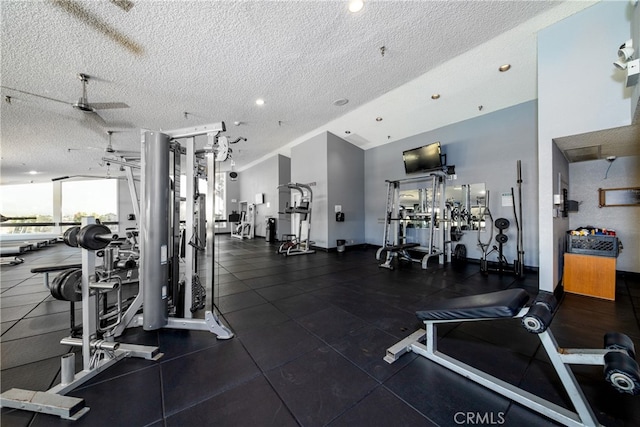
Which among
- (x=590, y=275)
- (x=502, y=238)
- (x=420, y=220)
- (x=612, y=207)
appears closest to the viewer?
(x=590, y=275)

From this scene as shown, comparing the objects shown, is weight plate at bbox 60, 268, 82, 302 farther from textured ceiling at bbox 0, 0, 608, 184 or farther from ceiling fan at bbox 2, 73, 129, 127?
ceiling fan at bbox 2, 73, 129, 127

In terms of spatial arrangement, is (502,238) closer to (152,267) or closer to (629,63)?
(629,63)

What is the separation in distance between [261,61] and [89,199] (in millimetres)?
13092

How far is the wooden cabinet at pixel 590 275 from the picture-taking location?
2.89 m

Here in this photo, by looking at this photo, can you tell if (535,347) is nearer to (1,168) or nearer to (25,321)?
(25,321)

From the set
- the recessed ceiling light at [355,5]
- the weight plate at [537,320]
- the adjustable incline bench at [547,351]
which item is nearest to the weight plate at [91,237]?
the adjustable incline bench at [547,351]

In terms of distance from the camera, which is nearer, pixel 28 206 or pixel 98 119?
pixel 98 119

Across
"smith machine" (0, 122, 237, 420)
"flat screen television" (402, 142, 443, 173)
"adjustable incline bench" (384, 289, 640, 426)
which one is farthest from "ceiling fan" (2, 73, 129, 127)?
"flat screen television" (402, 142, 443, 173)

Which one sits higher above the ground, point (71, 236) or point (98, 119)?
point (98, 119)

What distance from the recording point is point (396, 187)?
18.4 feet

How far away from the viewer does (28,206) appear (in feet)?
35.0

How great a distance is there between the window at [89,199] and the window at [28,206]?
56 centimetres

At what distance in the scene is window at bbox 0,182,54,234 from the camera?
9.84 m

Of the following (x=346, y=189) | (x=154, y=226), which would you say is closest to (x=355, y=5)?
(x=154, y=226)
